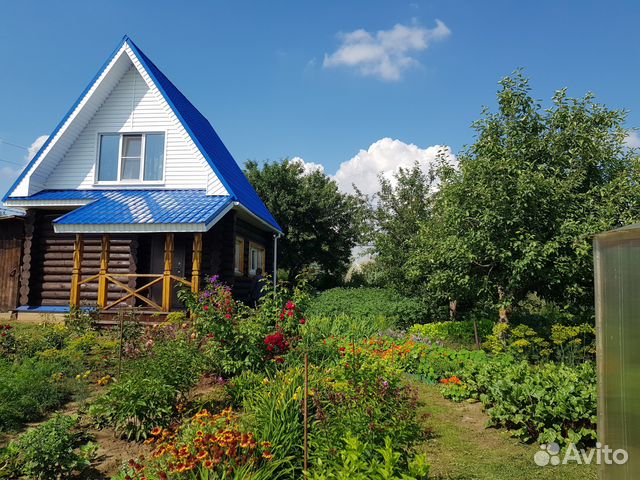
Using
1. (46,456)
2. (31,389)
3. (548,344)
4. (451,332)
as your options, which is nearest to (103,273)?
(31,389)

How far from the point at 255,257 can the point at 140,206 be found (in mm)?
6772

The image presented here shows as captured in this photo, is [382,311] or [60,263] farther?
[382,311]

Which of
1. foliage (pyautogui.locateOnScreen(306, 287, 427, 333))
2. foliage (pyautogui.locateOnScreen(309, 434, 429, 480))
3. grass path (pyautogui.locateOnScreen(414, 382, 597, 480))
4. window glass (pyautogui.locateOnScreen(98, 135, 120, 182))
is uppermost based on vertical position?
window glass (pyautogui.locateOnScreen(98, 135, 120, 182))

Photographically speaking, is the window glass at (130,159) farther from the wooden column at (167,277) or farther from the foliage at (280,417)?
the foliage at (280,417)

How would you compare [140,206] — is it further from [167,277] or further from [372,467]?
[372,467]

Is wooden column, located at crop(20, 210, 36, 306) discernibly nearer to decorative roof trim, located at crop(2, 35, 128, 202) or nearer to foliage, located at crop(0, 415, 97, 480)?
decorative roof trim, located at crop(2, 35, 128, 202)

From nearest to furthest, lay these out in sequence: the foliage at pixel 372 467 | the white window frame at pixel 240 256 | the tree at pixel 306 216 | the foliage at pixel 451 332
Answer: the foliage at pixel 372 467 → the foliage at pixel 451 332 → the white window frame at pixel 240 256 → the tree at pixel 306 216

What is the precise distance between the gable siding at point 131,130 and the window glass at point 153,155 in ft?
0.89

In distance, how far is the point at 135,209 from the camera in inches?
472

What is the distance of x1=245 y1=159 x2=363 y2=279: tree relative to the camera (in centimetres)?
2720

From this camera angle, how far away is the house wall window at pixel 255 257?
57.2ft

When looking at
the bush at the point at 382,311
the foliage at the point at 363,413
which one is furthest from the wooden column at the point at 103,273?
the foliage at the point at 363,413

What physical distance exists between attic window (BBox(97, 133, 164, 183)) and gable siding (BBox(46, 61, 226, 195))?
216 mm

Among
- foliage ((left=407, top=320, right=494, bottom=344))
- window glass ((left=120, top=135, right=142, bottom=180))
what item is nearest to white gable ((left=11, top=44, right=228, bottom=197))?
window glass ((left=120, top=135, right=142, bottom=180))
